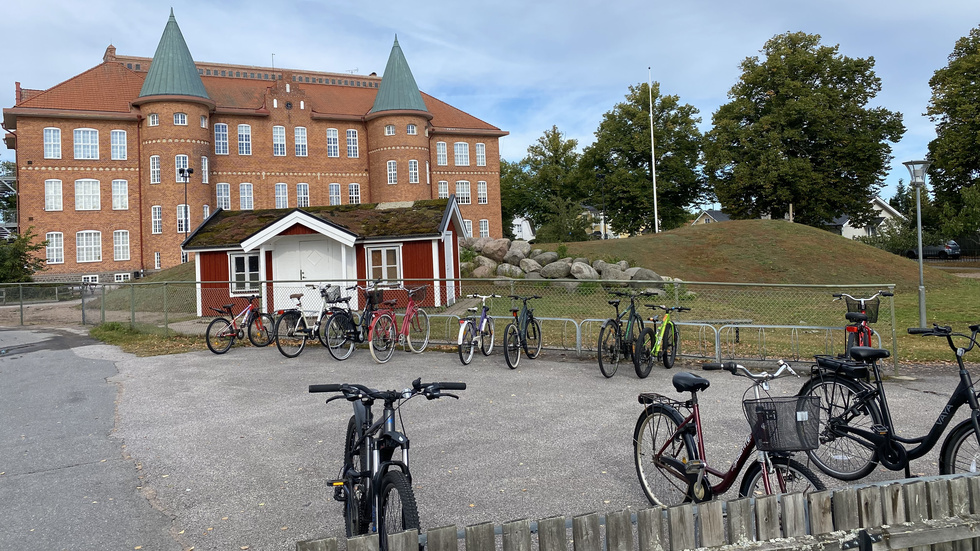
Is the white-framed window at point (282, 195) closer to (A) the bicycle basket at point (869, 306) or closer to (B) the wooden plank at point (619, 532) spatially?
(A) the bicycle basket at point (869, 306)

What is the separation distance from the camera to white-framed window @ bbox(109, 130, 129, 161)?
4456cm

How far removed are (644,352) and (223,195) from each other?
44.7 meters

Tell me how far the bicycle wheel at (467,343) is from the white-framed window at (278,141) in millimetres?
42836

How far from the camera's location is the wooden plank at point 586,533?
2871mm

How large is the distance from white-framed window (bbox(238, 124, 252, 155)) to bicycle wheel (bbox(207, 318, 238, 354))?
126ft

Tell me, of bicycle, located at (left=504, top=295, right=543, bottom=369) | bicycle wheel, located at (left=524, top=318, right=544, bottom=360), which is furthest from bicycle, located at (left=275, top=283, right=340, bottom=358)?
bicycle wheel, located at (left=524, top=318, right=544, bottom=360)

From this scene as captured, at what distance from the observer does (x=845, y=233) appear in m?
71.7

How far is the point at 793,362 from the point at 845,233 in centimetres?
7063

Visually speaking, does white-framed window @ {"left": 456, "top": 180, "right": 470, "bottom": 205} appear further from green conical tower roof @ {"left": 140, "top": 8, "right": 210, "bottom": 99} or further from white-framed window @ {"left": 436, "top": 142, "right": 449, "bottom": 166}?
green conical tower roof @ {"left": 140, "top": 8, "right": 210, "bottom": 99}

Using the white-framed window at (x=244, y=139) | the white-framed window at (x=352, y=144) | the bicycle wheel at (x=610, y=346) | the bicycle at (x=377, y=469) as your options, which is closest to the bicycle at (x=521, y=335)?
the bicycle wheel at (x=610, y=346)

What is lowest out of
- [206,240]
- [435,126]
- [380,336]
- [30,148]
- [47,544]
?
[47,544]

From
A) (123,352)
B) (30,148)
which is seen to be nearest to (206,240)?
(123,352)

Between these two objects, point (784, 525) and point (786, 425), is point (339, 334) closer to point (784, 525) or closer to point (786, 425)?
point (786, 425)

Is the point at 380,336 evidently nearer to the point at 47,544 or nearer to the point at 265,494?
the point at 265,494
